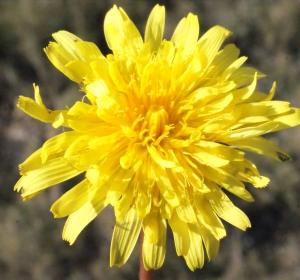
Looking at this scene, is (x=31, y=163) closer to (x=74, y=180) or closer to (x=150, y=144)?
(x=150, y=144)

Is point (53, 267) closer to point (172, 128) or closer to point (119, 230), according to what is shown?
point (119, 230)

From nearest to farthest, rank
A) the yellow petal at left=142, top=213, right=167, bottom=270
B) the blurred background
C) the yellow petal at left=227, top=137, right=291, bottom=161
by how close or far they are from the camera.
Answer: the yellow petal at left=142, top=213, right=167, bottom=270
the yellow petal at left=227, top=137, right=291, bottom=161
the blurred background

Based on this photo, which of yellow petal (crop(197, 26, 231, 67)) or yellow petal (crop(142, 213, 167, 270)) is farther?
yellow petal (crop(197, 26, 231, 67))

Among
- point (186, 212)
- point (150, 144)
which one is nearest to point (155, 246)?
point (186, 212)

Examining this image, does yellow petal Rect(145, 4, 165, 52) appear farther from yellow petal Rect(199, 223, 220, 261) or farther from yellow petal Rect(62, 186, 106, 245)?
yellow petal Rect(199, 223, 220, 261)

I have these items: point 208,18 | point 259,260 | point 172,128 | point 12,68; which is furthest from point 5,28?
point 259,260

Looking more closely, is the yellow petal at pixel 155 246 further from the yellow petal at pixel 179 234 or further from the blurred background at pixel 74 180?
the blurred background at pixel 74 180

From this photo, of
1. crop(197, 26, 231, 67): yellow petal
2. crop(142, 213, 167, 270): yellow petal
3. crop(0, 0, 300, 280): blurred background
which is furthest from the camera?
crop(0, 0, 300, 280): blurred background

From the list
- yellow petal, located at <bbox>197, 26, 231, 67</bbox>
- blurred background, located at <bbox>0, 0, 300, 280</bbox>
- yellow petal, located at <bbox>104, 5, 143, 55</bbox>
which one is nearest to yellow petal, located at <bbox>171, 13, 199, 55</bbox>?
yellow petal, located at <bbox>197, 26, 231, 67</bbox>
